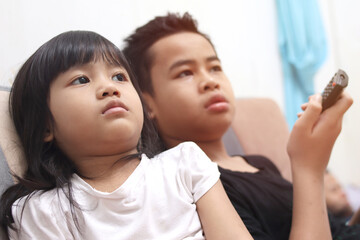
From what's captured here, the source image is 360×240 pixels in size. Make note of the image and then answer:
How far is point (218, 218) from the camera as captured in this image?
0.73 meters

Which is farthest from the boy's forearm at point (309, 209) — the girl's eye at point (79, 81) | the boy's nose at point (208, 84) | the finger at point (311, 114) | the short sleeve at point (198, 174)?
the girl's eye at point (79, 81)

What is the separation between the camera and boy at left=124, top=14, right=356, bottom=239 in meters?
0.87

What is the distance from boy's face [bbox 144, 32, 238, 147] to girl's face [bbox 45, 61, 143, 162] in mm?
247

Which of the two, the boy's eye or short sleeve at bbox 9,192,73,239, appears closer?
short sleeve at bbox 9,192,73,239

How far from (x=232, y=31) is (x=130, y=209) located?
4.33 feet

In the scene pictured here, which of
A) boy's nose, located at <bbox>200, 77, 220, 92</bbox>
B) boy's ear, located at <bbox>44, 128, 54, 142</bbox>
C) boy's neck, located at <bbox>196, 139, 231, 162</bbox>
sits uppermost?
boy's ear, located at <bbox>44, 128, 54, 142</bbox>

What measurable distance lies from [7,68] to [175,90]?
49 cm

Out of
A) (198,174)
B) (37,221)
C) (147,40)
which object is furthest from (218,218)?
Result: (147,40)

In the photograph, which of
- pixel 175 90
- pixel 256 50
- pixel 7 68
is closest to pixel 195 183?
pixel 175 90

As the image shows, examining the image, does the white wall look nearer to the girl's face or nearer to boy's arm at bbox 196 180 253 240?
the girl's face

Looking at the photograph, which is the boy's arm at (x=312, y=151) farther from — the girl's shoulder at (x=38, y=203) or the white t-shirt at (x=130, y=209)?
the girl's shoulder at (x=38, y=203)

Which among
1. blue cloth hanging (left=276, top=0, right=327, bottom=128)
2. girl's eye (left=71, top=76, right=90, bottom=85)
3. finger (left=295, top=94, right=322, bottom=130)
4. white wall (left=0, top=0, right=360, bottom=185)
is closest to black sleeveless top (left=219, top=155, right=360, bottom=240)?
finger (left=295, top=94, right=322, bottom=130)

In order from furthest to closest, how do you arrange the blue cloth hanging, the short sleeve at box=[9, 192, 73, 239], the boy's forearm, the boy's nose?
the blue cloth hanging
the boy's nose
the boy's forearm
the short sleeve at box=[9, 192, 73, 239]

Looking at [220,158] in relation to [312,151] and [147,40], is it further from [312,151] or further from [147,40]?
[147,40]
